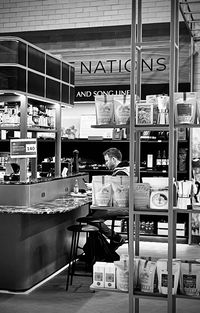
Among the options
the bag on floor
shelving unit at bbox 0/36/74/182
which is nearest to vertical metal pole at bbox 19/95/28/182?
shelving unit at bbox 0/36/74/182

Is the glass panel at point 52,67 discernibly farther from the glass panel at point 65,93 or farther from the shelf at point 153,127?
the shelf at point 153,127

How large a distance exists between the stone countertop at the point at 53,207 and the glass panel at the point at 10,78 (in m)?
1.55

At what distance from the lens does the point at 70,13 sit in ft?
33.0

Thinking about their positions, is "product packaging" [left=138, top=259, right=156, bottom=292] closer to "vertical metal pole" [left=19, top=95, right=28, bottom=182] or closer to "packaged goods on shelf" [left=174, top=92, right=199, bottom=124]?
"packaged goods on shelf" [left=174, top=92, right=199, bottom=124]

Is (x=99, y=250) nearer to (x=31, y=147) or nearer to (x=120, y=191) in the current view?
(x=31, y=147)

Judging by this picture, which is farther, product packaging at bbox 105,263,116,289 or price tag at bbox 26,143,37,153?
price tag at bbox 26,143,37,153

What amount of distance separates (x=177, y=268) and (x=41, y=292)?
91.4 inches

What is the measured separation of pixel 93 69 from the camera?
996cm

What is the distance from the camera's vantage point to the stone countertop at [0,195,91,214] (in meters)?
5.73

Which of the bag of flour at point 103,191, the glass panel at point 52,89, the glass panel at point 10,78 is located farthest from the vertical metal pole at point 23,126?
the bag of flour at point 103,191

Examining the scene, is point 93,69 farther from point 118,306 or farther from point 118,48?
point 118,306

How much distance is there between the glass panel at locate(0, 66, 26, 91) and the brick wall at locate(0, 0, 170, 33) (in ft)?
12.4

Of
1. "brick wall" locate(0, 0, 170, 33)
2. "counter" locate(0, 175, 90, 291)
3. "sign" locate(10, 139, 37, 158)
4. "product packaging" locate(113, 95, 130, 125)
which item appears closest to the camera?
"product packaging" locate(113, 95, 130, 125)

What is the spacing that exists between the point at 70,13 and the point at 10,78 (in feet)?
13.2
